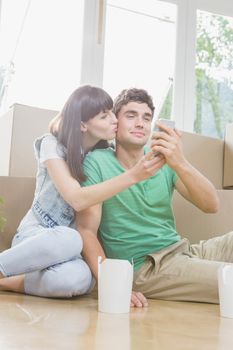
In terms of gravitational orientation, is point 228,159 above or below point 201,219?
above

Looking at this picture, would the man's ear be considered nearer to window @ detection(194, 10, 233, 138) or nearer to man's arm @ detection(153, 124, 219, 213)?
man's arm @ detection(153, 124, 219, 213)

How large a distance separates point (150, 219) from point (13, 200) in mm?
563

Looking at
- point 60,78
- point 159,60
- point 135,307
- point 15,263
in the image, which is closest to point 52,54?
point 60,78

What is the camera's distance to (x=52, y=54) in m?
2.73

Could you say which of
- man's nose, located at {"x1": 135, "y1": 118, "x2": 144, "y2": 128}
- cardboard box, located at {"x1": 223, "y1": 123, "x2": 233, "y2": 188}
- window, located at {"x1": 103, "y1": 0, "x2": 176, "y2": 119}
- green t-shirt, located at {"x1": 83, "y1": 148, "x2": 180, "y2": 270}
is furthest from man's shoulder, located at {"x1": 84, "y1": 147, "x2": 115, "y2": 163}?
window, located at {"x1": 103, "y1": 0, "x2": 176, "y2": 119}

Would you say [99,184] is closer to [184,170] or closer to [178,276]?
[184,170]

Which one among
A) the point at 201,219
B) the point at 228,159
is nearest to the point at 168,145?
the point at 201,219

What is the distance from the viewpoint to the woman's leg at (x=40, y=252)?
136cm

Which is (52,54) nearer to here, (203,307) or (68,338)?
(203,307)

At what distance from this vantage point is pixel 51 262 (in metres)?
1.38

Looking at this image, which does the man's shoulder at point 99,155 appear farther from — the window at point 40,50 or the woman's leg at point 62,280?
the window at point 40,50

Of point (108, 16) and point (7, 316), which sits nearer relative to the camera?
point (7, 316)

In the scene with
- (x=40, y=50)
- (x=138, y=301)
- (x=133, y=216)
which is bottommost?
(x=138, y=301)

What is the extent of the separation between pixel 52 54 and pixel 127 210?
148 cm
